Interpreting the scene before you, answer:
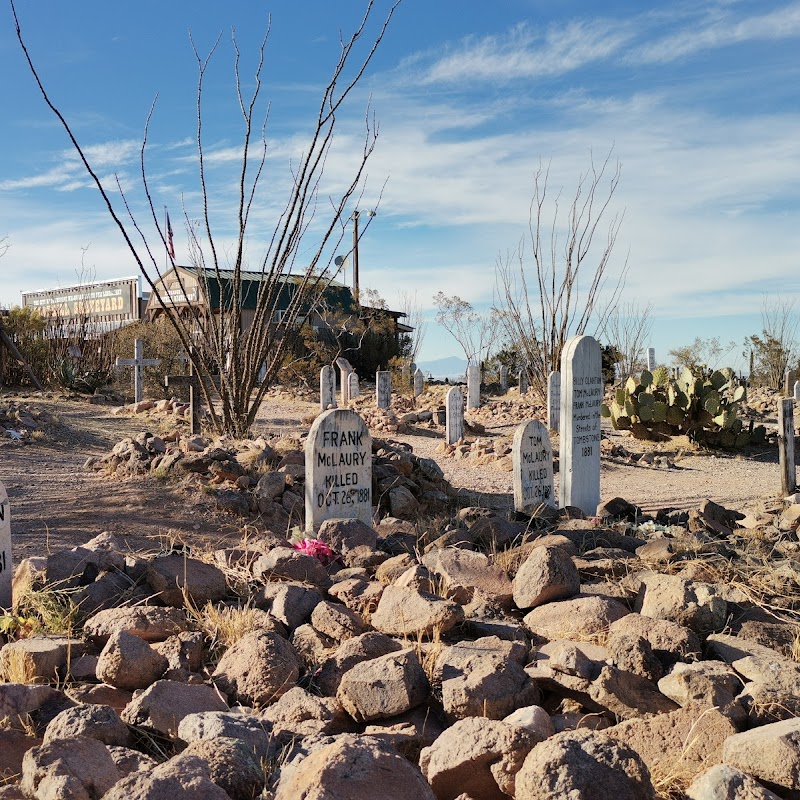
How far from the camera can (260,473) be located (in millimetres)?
8969

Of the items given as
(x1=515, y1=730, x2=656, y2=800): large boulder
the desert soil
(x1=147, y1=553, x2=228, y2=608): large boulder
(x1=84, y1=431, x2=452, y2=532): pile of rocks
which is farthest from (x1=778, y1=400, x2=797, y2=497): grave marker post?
(x1=515, y1=730, x2=656, y2=800): large boulder

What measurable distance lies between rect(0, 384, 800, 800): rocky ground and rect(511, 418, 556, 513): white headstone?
1.90m

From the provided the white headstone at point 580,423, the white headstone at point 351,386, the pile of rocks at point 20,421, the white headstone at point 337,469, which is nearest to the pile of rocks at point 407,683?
the white headstone at point 337,469

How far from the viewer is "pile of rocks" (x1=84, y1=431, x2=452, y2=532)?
27.3ft

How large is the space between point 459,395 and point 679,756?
1319cm

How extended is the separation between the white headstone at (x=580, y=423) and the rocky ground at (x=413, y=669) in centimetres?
247

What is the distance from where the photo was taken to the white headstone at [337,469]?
622 centimetres

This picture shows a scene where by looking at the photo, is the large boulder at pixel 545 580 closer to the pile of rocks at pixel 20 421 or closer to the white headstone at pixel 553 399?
the pile of rocks at pixel 20 421

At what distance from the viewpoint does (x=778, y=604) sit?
3877 millimetres

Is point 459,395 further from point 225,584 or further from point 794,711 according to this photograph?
point 794,711

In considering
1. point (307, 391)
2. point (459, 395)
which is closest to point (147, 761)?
point (459, 395)

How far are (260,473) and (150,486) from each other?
1159mm

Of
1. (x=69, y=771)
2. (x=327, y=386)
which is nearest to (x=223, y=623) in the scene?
(x=69, y=771)

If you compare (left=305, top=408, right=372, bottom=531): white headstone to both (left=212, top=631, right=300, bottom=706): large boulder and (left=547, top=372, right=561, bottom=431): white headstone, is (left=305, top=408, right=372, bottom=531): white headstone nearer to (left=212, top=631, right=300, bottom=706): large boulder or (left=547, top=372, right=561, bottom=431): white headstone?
(left=212, top=631, right=300, bottom=706): large boulder
